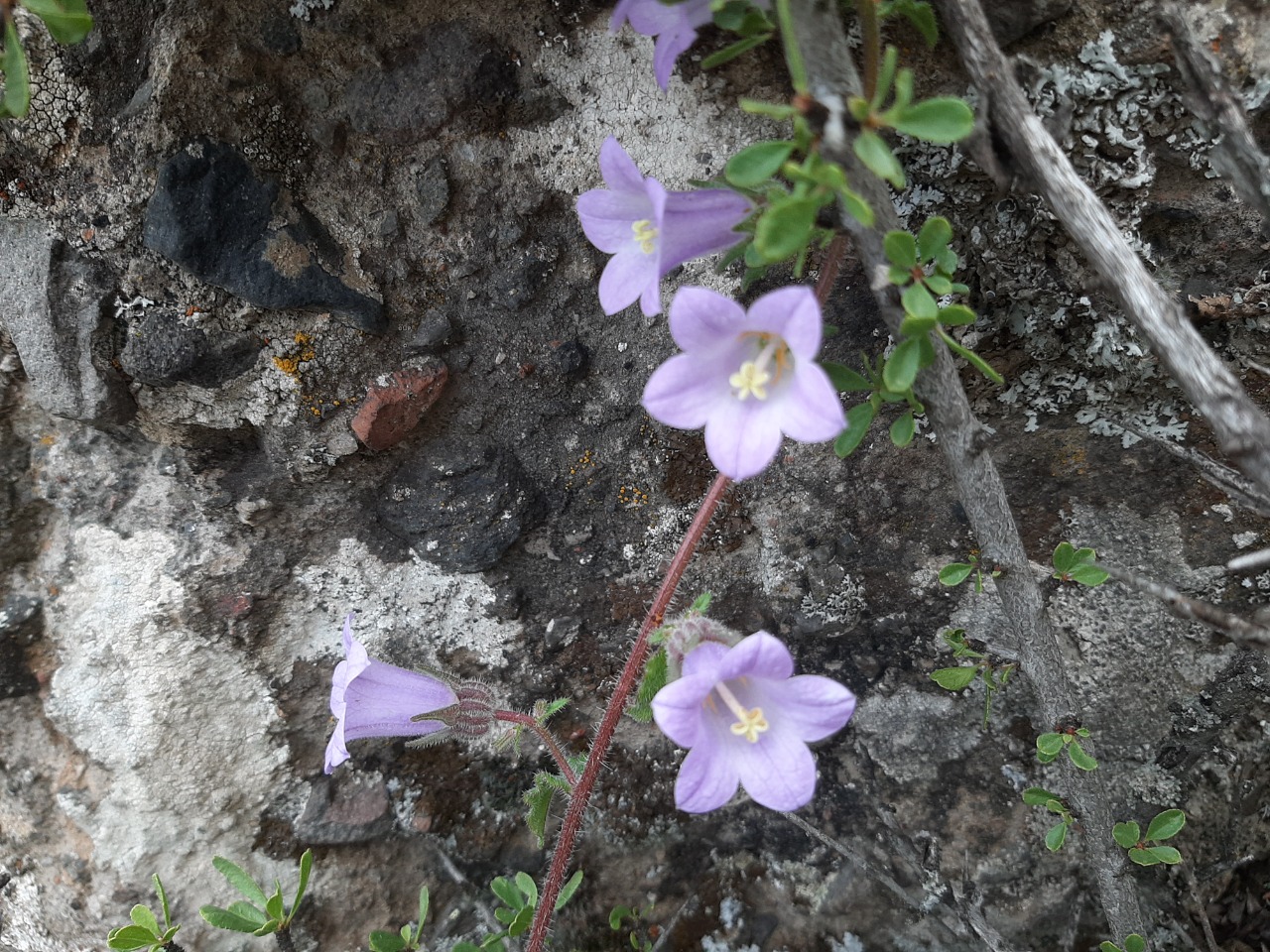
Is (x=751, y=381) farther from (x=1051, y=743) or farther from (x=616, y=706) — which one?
(x=1051, y=743)

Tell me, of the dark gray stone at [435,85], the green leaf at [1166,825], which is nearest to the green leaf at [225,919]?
the dark gray stone at [435,85]

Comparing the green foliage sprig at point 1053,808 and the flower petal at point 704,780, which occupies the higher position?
the flower petal at point 704,780

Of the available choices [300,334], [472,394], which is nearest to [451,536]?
[472,394]

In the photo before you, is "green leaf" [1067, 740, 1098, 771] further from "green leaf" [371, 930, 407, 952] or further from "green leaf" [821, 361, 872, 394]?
"green leaf" [371, 930, 407, 952]

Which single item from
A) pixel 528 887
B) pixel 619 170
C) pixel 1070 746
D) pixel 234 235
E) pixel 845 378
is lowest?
pixel 528 887

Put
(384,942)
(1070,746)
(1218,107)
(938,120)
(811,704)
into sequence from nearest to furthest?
(938,120)
(1218,107)
(811,704)
(1070,746)
(384,942)

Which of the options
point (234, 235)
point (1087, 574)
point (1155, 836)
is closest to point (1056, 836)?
point (1155, 836)

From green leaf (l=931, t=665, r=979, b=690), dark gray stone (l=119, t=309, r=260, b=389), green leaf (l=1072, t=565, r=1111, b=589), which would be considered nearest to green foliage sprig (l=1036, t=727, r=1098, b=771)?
green leaf (l=931, t=665, r=979, b=690)

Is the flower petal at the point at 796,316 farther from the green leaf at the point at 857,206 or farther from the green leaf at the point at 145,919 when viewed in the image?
the green leaf at the point at 145,919
